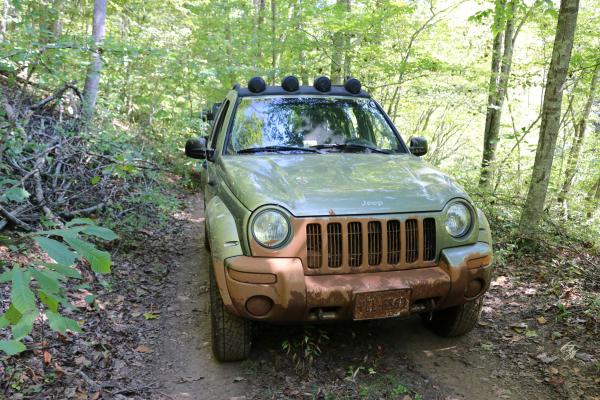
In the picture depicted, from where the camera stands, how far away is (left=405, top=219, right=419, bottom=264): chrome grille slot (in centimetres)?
314

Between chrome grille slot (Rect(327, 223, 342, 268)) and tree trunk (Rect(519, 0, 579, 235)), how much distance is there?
3.54m

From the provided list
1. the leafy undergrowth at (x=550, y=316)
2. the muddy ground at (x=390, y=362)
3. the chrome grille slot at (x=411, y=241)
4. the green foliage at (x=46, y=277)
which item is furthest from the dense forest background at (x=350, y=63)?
the green foliage at (x=46, y=277)

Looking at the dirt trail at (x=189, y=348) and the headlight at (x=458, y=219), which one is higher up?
the headlight at (x=458, y=219)

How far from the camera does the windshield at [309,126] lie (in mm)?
4152

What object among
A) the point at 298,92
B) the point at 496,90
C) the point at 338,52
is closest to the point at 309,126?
the point at 298,92

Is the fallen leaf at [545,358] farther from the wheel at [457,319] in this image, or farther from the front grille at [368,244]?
the front grille at [368,244]

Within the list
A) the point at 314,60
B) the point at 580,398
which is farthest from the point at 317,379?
the point at 314,60

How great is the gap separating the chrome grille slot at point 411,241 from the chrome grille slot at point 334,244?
0.49 m

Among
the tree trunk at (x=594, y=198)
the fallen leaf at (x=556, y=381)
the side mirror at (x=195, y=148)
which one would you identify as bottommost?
the tree trunk at (x=594, y=198)

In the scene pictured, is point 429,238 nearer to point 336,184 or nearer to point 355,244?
point 355,244

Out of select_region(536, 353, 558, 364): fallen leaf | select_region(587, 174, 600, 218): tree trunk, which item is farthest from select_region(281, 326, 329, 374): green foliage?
select_region(587, 174, 600, 218): tree trunk

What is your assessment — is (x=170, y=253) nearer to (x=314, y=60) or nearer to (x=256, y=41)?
(x=314, y=60)

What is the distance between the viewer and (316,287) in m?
2.90

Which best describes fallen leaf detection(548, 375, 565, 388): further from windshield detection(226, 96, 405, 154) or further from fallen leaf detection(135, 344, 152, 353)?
fallen leaf detection(135, 344, 152, 353)
